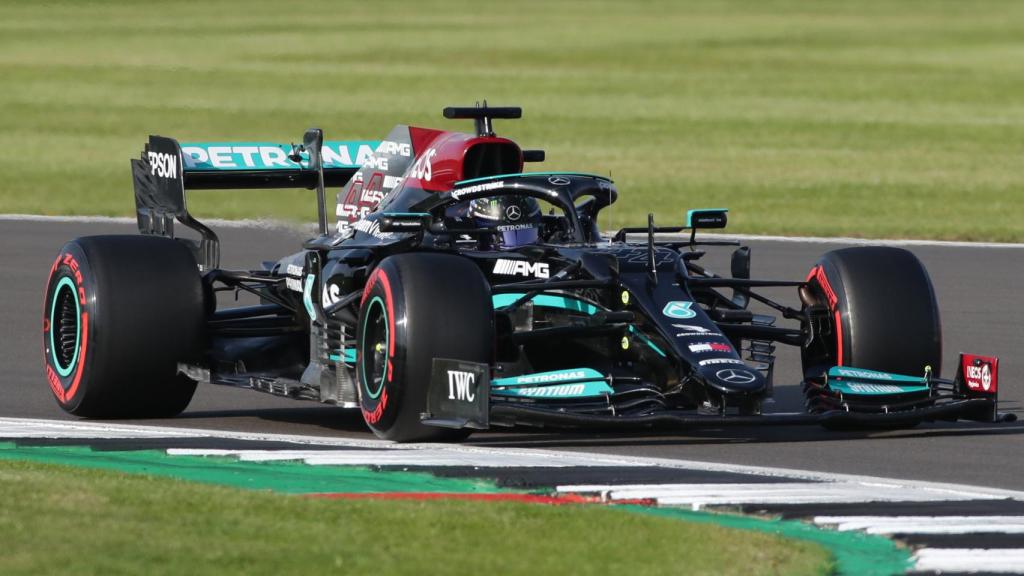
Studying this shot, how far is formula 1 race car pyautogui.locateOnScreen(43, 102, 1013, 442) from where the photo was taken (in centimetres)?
970

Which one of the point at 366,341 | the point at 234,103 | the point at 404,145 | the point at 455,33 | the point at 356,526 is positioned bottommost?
the point at 356,526

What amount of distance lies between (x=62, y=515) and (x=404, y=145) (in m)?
4.97

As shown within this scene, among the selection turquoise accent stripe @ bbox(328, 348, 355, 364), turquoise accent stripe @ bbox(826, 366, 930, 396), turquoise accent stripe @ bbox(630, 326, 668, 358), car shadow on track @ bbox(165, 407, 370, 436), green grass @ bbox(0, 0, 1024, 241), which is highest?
green grass @ bbox(0, 0, 1024, 241)

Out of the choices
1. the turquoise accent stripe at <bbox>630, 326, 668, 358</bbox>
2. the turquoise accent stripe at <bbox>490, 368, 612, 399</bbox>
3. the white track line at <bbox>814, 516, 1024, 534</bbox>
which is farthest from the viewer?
the turquoise accent stripe at <bbox>630, 326, 668, 358</bbox>

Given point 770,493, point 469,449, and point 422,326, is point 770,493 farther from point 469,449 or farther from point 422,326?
point 422,326

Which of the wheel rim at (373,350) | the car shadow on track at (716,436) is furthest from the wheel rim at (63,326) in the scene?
the car shadow on track at (716,436)

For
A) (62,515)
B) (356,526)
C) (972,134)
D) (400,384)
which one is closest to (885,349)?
(400,384)

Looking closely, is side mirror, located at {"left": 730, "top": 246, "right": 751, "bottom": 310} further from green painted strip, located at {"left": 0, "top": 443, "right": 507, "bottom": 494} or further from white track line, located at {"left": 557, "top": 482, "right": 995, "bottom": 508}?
green painted strip, located at {"left": 0, "top": 443, "right": 507, "bottom": 494}

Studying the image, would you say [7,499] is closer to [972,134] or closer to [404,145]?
[404,145]

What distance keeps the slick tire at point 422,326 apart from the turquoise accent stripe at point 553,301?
0.68m

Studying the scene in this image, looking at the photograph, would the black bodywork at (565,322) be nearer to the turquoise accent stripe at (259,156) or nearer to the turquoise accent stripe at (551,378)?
the turquoise accent stripe at (551,378)

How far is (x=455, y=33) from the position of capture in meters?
61.3

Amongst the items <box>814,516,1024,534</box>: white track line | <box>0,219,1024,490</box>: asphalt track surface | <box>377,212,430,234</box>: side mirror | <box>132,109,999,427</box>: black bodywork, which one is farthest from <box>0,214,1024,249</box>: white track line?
<box>814,516,1024,534</box>: white track line

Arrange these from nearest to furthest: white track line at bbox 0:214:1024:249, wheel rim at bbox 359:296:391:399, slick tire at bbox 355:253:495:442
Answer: slick tire at bbox 355:253:495:442, wheel rim at bbox 359:296:391:399, white track line at bbox 0:214:1024:249
